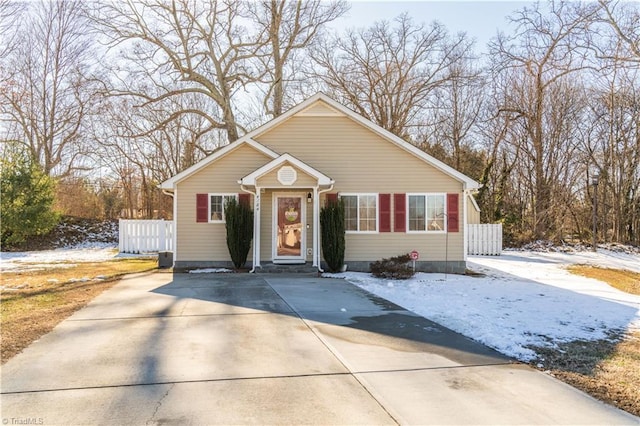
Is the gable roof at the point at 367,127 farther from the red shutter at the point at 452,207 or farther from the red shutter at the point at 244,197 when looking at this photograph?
the red shutter at the point at 244,197

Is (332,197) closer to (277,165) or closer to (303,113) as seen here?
(277,165)

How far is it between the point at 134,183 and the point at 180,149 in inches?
189

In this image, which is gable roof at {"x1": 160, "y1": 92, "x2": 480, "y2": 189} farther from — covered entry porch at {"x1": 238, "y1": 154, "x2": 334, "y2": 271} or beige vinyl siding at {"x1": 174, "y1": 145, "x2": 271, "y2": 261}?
covered entry porch at {"x1": 238, "y1": 154, "x2": 334, "y2": 271}

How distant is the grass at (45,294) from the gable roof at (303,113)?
334cm

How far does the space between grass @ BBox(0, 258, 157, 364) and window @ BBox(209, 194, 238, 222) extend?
8.45 feet

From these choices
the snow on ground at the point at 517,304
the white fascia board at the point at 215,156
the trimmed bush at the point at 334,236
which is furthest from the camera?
the white fascia board at the point at 215,156

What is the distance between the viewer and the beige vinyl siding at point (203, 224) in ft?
45.9

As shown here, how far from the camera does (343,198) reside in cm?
1421

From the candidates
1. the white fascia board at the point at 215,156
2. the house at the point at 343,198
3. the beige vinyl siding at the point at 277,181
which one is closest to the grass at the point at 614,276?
the house at the point at 343,198

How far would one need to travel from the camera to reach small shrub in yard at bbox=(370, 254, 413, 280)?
12.3m

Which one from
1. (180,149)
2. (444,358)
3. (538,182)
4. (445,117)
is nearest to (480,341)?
(444,358)

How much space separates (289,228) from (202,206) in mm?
2757

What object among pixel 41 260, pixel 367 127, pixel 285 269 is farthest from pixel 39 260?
pixel 367 127

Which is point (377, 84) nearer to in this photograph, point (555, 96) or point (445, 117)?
point (445, 117)
